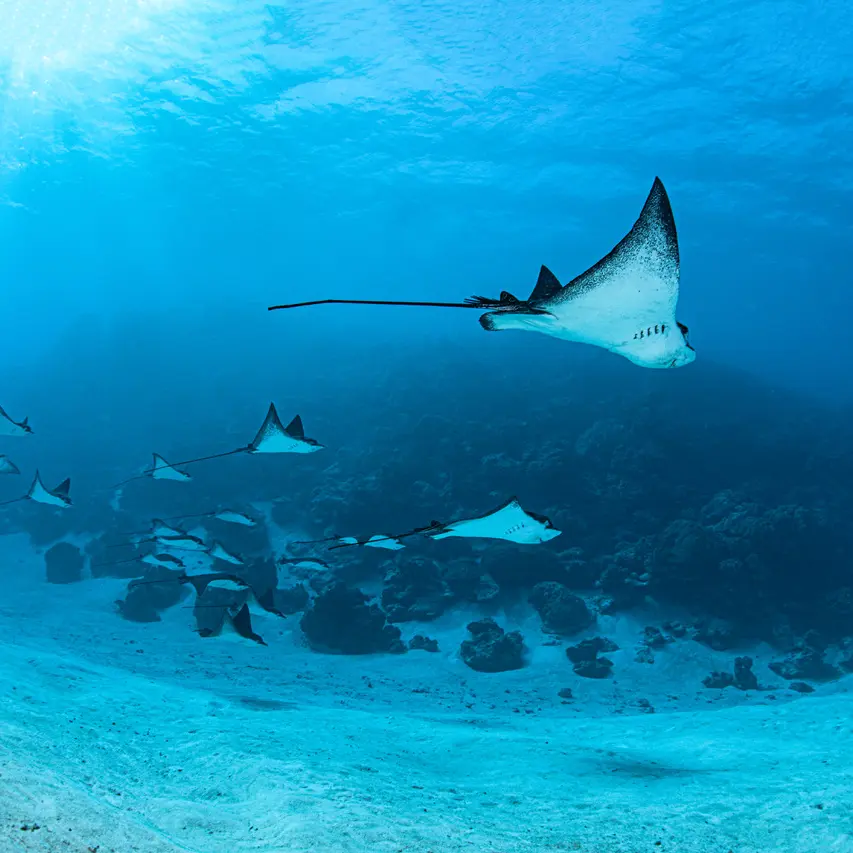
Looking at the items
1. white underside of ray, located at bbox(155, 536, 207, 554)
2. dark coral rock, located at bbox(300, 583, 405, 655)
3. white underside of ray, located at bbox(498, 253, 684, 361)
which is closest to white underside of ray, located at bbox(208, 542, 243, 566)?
white underside of ray, located at bbox(155, 536, 207, 554)

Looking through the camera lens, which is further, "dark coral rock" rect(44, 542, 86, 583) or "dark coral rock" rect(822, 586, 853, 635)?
"dark coral rock" rect(44, 542, 86, 583)

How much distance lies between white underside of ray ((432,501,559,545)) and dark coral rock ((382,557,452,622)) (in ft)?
23.1

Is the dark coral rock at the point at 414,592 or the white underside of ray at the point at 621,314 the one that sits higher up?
the white underside of ray at the point at 621,314

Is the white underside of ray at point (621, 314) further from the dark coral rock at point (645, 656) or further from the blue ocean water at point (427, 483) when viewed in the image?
the dark coral rock at point (645, 656)

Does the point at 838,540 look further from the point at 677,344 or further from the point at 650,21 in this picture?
the point at 650,21

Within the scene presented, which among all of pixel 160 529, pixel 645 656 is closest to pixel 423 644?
pixel 645 656

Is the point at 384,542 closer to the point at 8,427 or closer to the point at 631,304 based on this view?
the point at 631,304

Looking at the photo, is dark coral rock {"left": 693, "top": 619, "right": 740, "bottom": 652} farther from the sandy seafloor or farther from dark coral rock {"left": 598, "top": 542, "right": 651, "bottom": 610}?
dark coral rock {"left": 598, "top": 542, "right": 651, "bottom": 610}

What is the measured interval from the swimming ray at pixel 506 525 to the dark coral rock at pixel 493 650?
5.37 meters

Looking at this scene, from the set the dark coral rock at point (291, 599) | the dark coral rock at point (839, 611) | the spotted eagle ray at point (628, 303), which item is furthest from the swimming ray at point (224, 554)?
the dark coral rock at point (839, 611)

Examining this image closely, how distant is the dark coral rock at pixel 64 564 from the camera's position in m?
14.8

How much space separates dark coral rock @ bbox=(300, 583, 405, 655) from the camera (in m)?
10.3

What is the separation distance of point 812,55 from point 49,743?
1135 inches

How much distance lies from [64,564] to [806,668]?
1808 cm
